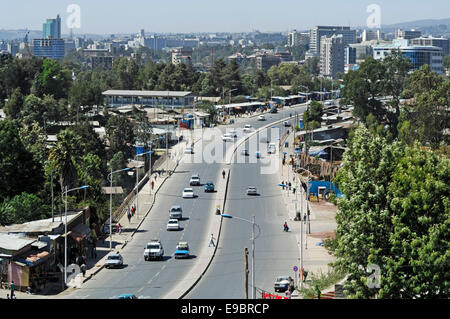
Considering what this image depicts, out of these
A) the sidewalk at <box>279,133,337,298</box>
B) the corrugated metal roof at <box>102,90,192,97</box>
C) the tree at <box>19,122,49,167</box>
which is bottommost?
the sidewalk at <box>279,133,337,298</box>

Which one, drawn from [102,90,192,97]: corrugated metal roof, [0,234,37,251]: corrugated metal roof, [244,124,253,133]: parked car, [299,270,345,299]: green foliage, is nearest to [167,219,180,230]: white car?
[0,234,37,251]: corrugated metal roof

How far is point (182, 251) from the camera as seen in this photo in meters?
43.2

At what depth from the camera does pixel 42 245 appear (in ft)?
124

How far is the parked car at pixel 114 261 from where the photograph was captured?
3991 cm

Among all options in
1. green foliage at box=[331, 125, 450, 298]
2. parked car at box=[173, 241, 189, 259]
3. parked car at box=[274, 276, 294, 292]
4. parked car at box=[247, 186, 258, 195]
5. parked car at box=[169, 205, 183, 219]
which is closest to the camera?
green foliage at box=[331, 125, 450, 298]

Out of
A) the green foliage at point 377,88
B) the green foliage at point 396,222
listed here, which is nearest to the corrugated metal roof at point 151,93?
the green foliage at point 377,88

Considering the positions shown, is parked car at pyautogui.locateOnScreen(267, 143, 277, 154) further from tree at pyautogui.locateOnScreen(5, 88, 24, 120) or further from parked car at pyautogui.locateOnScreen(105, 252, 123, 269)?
parked car at pyautogui.locateOnScreen(105, 252, 123, 269)

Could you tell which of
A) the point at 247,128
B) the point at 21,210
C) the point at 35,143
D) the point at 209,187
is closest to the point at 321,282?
the point at 21,210

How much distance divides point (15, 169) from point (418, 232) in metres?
36.1

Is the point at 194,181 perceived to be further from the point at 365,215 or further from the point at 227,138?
the point at 365,215

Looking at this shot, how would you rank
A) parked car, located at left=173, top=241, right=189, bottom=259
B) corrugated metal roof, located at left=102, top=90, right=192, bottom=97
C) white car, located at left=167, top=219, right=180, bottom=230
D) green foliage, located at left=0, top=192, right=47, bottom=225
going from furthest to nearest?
1. corrugated metal roof, located at left=102, top=90, right=192, bottom=97
2. white car, located at left=167, top=219, right=180, bottom=230
3. green foliage, located at left=0, top=192, right=47, bottom=225
4. parked car, located at left=173, top=241, right=189, bottom=259

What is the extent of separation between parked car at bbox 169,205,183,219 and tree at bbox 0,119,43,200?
31.8 feet

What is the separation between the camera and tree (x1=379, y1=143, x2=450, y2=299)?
25516 mm

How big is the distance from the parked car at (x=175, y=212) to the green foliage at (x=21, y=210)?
9098 millimetres
